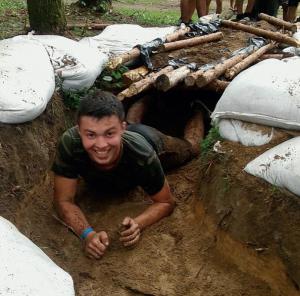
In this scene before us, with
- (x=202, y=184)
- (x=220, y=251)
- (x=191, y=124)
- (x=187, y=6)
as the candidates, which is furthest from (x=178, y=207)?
(x=187, y=6)

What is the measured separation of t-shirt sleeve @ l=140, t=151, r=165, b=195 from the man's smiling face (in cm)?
27

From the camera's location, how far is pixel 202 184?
3.24 metres

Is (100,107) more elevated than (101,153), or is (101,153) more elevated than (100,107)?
(100,107)

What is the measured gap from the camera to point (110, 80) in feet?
13.8

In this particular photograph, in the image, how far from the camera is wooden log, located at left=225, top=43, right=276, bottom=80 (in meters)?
4.25

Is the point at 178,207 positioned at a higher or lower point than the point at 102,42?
lower

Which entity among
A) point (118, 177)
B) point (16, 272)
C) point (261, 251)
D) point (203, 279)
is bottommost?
point (203, 279)

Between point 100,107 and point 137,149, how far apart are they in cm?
41

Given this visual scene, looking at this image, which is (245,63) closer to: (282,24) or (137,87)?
(137,87)

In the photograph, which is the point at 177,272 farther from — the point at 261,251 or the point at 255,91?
the point at 255,91

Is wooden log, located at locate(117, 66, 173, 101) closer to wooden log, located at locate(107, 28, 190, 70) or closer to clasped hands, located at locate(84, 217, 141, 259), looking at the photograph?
wooden log, located at locate(107, 28, 190, 70)

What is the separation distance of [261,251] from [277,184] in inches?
15.1

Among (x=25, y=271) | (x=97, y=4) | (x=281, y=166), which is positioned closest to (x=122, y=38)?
(x=281, y=166)

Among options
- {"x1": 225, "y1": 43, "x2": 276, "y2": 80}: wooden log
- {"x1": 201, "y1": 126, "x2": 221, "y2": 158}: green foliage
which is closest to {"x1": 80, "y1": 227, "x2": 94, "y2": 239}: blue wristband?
{"x1": 201, "y1": 126, "x2": 221, "y2": 158}: green foliage
